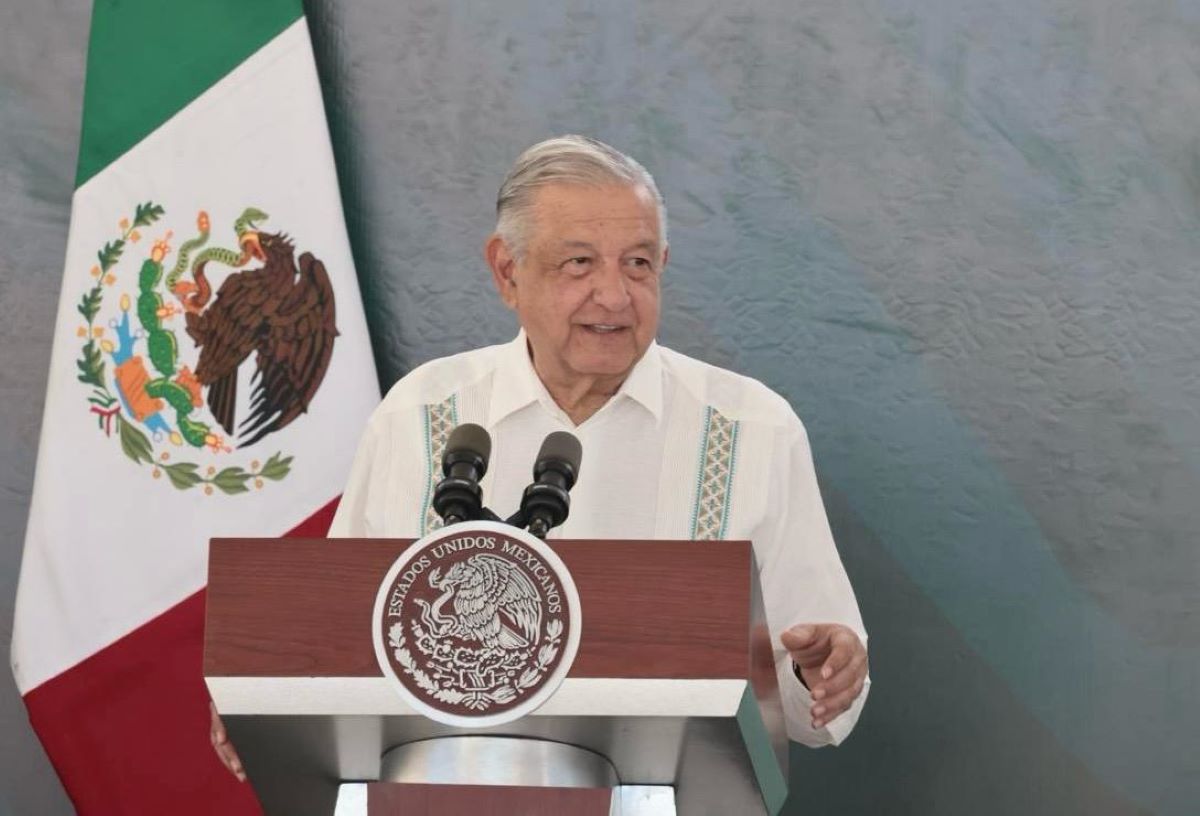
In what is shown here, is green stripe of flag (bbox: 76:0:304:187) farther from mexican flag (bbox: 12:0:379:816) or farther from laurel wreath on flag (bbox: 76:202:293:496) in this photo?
laurel wreath on flag (bbox: 76:202:293:496)

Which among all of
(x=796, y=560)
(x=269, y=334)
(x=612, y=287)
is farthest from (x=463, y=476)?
(x=269, y=334)

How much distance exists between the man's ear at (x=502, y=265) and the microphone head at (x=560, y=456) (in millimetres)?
776

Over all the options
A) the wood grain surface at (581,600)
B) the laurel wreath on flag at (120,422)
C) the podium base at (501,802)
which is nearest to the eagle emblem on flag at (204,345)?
the laurel wreath on flag at (120,422)

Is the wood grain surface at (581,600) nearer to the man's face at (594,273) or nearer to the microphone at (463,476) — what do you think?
the microphone at (463,476)

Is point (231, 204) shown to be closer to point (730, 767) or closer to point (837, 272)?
point (837, 272)

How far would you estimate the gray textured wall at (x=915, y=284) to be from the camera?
323cm

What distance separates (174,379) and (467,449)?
1576mm

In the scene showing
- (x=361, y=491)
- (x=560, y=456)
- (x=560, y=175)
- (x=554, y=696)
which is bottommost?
(x=554, y=696)

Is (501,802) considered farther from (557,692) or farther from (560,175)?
(560,175)


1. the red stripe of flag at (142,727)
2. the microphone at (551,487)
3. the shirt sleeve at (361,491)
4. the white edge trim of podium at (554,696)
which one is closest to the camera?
the white edge trim of podium at (554,696)

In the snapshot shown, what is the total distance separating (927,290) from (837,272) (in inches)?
6.7

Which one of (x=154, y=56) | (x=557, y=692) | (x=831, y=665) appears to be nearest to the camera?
(x=557, y=692)

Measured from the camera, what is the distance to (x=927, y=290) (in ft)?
10.9

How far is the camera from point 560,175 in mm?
2574
